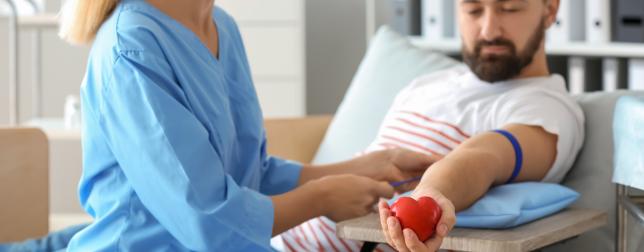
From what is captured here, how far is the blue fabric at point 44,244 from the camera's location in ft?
5.55

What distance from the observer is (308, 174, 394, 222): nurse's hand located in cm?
155

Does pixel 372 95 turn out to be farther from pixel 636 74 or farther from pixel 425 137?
pixel 636 74

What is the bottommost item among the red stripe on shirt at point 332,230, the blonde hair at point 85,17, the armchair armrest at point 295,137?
the armchair armrest at point 295,137

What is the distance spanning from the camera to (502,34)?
1.89m

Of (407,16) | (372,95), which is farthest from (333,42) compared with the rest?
(372,95)

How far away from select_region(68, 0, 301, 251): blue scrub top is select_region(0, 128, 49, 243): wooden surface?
0.36 m

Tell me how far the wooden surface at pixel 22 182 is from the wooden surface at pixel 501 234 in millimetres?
701

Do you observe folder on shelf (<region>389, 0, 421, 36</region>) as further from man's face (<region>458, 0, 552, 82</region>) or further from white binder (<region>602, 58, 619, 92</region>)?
man's face (<region>458, 0, 552, 82</region>)

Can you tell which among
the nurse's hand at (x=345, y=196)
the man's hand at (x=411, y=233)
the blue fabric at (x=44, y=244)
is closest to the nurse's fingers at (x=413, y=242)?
the man's hand at (x=411, y=233)

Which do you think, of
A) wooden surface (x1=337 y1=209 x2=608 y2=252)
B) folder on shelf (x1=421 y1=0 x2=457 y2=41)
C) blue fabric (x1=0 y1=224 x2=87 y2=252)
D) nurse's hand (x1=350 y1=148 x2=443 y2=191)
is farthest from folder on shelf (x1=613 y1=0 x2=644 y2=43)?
blue fabric (x1=0 y1=224 x2=87 y2=252)

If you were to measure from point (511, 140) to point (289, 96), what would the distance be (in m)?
1.92

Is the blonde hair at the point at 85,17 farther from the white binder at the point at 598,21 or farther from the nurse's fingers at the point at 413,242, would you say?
the white binder at the point at 598,21

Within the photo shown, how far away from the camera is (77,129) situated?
10.3ft

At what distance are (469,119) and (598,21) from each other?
1.22m
